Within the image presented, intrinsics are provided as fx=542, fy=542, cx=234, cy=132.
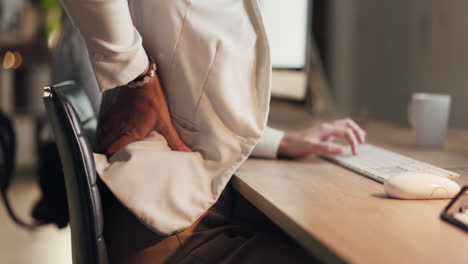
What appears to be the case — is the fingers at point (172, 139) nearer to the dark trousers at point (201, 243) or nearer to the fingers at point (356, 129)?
the dark trousers at point (201, 243)

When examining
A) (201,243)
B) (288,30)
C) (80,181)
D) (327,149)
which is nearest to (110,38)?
(80,181)

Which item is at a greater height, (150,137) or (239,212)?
(150,137)

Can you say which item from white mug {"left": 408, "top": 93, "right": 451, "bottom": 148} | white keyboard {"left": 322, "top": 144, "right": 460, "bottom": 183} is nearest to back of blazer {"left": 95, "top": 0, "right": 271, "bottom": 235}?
white keyboard {"left": 322, "top": 144, "right": 460, "bottom": 183}

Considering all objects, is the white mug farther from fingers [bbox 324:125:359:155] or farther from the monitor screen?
the monitor screen

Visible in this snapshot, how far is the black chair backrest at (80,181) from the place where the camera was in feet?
2.54

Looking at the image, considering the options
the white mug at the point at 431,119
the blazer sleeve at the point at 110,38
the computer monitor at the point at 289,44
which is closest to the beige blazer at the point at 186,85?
the blazer sleeve at the point at 110,38

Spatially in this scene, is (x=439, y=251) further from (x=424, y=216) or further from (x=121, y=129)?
(x=121, y=129)

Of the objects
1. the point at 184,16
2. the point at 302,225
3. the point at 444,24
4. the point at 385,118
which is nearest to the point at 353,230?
the point at 302,225

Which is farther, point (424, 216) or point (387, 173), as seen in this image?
point (387, 173)

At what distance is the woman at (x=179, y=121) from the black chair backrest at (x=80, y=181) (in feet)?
0.10

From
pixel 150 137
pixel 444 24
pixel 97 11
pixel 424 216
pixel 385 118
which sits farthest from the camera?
pixel 385 118

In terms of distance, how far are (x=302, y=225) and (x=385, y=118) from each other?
5.59 feet

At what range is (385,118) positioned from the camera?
2176 mm

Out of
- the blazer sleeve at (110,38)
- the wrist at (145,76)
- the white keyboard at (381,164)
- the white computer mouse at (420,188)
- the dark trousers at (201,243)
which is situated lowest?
the dark trousers at (201,243)
